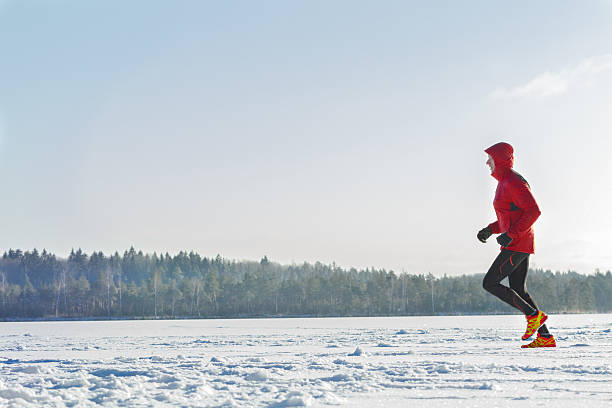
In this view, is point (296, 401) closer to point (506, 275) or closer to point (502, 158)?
point (506, 275)

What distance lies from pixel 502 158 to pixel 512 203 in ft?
1.54

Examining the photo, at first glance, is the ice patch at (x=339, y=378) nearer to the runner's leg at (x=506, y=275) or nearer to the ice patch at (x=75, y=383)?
the runner's leg at (x=506, y=275)

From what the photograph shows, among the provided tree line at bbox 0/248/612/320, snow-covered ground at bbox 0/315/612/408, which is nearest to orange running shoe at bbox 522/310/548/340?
snow-covered ground at bbox 0/315/612/408

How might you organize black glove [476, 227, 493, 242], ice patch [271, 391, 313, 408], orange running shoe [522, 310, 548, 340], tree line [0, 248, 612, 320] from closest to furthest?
ice patch [271, 391, 313, 408] < orange running shoe [522, 310, 548, 340] < black glove [476, 227, 493, 242] < tree line [0, 248, 612, 320]

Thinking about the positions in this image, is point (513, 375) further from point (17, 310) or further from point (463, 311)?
point (17, 310)

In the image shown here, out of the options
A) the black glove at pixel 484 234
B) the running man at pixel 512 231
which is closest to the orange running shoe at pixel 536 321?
the running man at pixel 512 231

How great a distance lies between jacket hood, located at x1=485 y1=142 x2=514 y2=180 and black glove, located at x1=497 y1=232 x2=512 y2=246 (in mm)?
621

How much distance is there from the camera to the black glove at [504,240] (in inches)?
191

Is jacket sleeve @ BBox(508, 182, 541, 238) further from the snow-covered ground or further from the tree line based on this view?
the tree line

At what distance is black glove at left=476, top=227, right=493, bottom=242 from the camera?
5359 millimetres

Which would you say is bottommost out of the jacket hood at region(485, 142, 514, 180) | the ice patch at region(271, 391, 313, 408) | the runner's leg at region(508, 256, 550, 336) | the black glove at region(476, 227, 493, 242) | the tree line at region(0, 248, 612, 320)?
the tree line at region(0, 248, 612, 320)

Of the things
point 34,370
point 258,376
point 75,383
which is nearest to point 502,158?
point 258,376

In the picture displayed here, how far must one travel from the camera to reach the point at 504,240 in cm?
486

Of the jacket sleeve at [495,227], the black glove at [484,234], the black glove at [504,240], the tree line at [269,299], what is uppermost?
the jacket sleeve at [495,227]
